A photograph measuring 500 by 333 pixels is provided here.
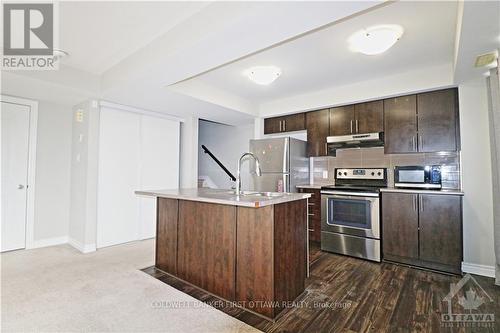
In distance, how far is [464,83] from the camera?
2861mm

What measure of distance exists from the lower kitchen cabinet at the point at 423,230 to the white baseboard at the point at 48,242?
4738mm

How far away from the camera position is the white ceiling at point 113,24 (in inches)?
76.7

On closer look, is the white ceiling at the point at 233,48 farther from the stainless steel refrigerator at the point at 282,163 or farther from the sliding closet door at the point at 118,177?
the stainless steel refrigerator at the point at 282,163

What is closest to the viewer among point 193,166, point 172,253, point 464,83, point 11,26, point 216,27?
point 216,27

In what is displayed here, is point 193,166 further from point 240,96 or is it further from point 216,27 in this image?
point 216,27

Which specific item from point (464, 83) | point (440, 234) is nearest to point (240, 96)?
point (464, 83)

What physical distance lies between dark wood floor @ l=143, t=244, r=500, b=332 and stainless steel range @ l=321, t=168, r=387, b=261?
1.11ft

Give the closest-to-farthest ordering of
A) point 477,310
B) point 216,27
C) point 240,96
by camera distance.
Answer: point 216,27
point 477,310
point 240,96

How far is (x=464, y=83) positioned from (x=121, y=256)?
4756 mm

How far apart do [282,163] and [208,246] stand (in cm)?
215

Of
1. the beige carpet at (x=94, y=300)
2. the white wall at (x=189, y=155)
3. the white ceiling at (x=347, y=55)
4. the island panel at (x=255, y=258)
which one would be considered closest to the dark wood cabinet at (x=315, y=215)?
the white ceiling at (x=347, y=55)

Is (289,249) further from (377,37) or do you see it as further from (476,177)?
(476,177)

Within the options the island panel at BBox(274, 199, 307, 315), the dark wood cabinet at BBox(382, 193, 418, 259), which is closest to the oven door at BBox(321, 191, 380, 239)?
the dark wood cabinet at BBox(382, 193, 418, 259)

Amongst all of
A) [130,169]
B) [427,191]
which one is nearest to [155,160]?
[130,169]
